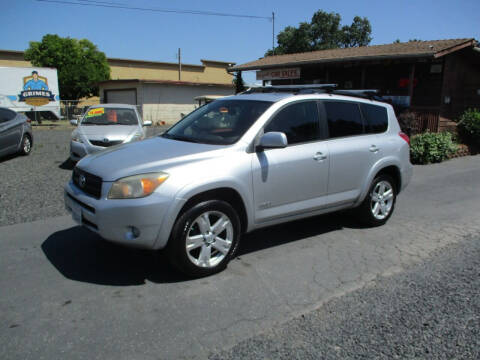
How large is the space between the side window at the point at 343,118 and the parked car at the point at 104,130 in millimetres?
5539

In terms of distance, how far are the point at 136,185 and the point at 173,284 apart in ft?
3.19

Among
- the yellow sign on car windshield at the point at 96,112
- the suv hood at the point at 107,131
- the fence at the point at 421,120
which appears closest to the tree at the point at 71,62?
the yellow sign on car windshield at the point at 96,112

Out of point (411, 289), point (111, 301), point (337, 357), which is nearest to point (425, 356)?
point (337, 357)

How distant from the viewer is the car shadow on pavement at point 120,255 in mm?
3898

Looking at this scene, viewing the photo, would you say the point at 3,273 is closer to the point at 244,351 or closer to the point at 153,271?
the point at 153,271

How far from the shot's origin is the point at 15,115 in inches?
434

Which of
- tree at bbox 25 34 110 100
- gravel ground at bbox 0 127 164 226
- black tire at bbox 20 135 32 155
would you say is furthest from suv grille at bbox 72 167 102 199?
tree at bbox 25 34 110 100

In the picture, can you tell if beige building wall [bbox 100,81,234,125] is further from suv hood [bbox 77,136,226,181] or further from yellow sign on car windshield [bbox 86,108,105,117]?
suv hood [bbox 77,136,226,181]

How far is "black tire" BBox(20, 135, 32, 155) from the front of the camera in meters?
A: 11.1

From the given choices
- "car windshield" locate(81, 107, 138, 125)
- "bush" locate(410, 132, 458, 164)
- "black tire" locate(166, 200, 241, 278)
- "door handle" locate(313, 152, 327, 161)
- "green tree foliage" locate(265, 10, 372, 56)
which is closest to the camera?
"black tire" locate(166, 200, 241, 278)

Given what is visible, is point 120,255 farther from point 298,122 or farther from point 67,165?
point 67,165

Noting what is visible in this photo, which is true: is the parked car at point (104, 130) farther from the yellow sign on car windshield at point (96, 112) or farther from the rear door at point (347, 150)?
the rear door at point (347, 150)

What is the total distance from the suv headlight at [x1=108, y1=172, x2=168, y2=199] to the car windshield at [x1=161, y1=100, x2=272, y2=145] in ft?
2.87

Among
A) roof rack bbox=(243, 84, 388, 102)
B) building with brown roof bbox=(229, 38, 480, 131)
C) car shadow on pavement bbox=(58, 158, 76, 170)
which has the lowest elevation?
car shadow on pavement bbox=(58, 158, 76, 170)
